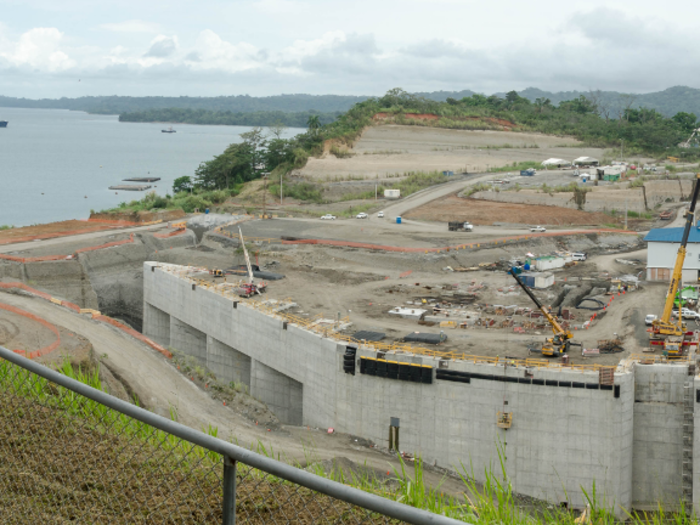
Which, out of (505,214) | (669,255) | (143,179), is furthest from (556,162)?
(143,179)

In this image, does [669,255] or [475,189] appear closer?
[669,255]

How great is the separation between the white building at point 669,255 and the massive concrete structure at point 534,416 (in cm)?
1735

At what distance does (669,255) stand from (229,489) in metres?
49.6

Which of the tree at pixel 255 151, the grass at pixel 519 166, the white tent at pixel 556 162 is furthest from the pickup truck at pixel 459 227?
the tree at pixel 255 151

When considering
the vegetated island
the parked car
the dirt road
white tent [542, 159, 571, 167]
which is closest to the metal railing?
the parked car

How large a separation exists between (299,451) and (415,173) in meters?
76.4

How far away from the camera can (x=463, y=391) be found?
105ft

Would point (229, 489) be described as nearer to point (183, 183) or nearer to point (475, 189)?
point (475, 189)

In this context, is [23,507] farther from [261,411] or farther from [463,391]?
[261,411]

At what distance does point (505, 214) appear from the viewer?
7750 cm

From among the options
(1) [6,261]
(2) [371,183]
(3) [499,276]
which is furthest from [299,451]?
(2) [371,183]

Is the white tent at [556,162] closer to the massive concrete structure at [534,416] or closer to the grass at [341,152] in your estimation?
the grass at [341,152]

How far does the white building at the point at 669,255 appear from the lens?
4700cm

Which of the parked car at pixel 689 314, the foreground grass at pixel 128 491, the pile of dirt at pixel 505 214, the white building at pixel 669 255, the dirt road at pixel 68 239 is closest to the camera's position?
the foreground grass at pixel 128 491
